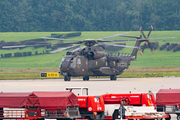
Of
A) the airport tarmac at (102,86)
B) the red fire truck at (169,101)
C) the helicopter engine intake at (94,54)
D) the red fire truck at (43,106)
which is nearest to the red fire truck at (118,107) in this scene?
the red fire truck at (169,101)

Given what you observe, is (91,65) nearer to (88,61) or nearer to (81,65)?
(88,61)

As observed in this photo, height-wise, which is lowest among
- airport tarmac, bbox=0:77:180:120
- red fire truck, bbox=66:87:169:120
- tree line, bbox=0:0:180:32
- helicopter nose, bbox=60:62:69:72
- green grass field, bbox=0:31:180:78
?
red fire truck, bbox=66:87:169:120

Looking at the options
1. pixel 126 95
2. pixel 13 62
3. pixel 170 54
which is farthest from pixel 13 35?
pixel 126 95

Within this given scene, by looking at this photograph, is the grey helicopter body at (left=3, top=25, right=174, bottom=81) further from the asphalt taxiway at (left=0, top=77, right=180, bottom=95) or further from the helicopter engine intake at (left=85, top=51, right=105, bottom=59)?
the asphalt taxiway at (left=0, top=77, right=180, bottom=95)

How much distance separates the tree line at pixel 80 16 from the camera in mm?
141125

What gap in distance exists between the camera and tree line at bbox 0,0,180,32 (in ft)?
463

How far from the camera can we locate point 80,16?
14512 cm

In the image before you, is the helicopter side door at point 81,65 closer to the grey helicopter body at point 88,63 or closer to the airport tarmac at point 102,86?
the grey helicopter body at point 88,63

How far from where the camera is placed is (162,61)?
92.2 meters

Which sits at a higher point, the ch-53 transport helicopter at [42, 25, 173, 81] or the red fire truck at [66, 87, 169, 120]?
the ch-53 transport helicopter at [42, 25, 173, 81]

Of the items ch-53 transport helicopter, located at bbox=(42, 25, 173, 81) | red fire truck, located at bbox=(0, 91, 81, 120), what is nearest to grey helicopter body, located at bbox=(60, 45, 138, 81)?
ch-53 transport helicopter, located at bbox=(42, 25, 173, 81)

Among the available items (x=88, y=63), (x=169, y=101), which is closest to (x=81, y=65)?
(x=88, y=63)

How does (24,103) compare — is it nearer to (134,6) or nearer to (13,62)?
(13,62)

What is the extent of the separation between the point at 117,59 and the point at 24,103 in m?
33.2
